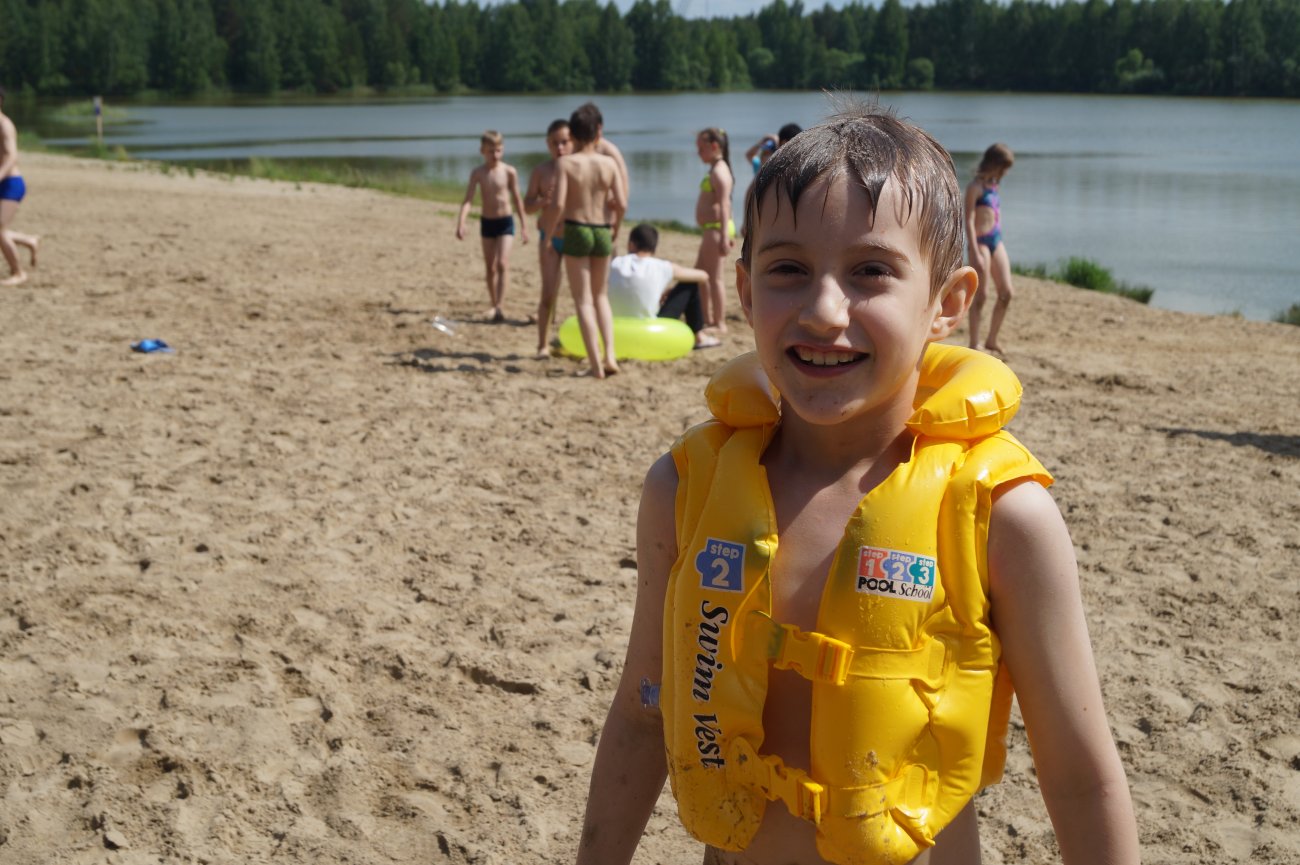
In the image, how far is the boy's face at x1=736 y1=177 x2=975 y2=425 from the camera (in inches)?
58.9

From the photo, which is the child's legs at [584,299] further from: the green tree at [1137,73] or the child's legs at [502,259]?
the green tree at [1137,73]

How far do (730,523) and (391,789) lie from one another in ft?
7.65

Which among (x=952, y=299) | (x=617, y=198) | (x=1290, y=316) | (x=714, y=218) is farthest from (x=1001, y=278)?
(x=952, y=299)

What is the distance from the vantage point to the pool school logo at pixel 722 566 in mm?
1575

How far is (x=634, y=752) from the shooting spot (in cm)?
177

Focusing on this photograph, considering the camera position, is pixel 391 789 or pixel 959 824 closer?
pixel 959 824

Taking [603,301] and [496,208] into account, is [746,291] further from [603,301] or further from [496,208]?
[496,208]

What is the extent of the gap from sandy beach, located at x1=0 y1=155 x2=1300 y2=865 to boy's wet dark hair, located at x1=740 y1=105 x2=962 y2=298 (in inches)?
87.0

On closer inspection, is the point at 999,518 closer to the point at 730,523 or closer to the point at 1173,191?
the point at 730,523

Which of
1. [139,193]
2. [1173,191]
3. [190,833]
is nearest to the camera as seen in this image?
[190,833]

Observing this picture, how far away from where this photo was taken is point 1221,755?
3793 millimetres

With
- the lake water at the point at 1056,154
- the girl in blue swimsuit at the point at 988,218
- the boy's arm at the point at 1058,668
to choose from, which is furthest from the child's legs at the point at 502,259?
the boy's arm at the point at 1058,668

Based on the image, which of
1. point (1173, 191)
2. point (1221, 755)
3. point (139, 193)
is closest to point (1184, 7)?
point (1173, 191)

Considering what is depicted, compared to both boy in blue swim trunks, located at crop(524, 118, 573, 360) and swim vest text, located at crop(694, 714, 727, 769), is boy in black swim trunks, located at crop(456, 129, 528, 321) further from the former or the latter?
swim vest text, located at crop(694, 714, 727, 769)
